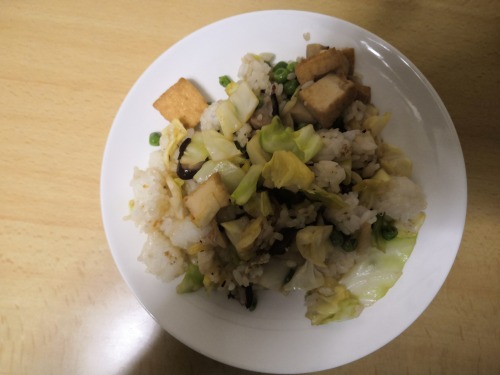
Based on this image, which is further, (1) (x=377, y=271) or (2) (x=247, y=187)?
(1) (x=377, y=271)

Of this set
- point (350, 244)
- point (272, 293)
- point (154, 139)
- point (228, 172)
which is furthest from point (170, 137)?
point (350, 244)

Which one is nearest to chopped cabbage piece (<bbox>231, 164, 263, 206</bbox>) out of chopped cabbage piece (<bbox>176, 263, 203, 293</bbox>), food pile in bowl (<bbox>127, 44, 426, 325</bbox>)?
food pile in bowl (<bbox>127, 44, 426, 325</bbox>)

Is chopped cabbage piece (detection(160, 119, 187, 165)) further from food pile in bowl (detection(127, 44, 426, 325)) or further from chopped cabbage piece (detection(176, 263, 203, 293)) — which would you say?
chopped cabbage piece (detection(176, 263, 203, 293))

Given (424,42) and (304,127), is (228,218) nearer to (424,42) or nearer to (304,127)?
(304,127)

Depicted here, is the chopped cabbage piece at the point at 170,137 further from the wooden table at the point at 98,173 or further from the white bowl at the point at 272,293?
the wooden table at the point at 98,173

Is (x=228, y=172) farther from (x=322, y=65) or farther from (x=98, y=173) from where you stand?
(x=98, y=173)

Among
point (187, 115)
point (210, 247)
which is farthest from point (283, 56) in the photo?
point (210, 247)
